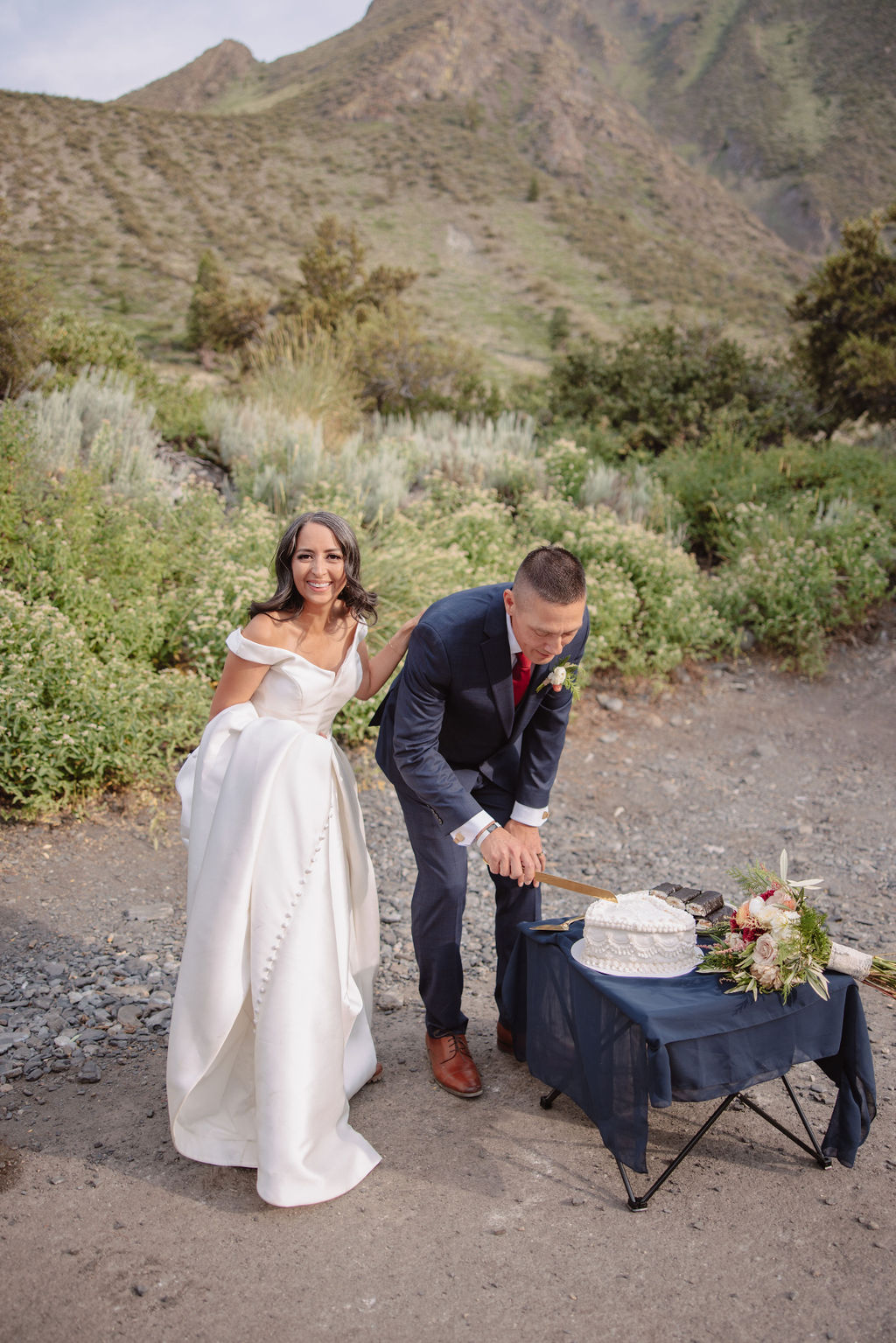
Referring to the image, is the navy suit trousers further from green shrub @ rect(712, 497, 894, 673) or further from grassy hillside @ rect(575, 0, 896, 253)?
grassy hillside @ rect(575, 0, 896, 253)

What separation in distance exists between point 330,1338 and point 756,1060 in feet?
4.37

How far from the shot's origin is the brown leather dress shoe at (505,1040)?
11.4ft

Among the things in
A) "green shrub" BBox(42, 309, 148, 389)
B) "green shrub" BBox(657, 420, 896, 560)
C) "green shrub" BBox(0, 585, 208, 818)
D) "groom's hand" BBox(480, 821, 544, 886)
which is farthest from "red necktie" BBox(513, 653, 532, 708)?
"green shrub" BBox(42, 309, 148, 389)

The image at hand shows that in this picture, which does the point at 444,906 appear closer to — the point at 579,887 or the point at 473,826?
the point at 473,826

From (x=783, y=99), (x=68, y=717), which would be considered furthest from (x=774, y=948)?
(x=783, y=99)

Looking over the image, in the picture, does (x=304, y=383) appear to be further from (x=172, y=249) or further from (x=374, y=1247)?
(x=172, y=249)

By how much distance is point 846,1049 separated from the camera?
8.91ft

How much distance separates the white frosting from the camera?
270 cm

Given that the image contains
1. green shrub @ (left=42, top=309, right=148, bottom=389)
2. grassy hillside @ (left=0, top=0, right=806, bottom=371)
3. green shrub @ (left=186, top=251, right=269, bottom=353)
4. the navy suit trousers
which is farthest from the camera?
grassy hillside @ (left=0, top=0, right=806, bottom=371)

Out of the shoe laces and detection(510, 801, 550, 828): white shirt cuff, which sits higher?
detection(510, 801, 550, 828): white shirt cuff

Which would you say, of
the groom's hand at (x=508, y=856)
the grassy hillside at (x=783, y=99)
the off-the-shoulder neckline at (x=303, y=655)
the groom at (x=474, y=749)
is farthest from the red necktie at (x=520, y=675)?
the grassy hillside at (x=783, y=99)

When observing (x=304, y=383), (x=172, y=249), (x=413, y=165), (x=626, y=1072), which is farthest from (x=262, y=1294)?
(x=413, y=165)

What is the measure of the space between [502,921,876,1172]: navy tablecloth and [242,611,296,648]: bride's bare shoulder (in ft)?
4.36

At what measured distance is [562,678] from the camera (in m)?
2.99
